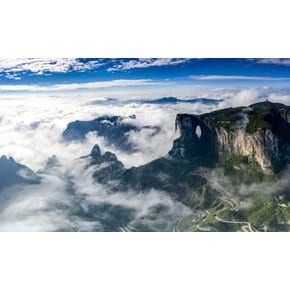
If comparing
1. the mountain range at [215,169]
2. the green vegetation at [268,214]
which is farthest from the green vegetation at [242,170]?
the green vegetation at [268,214]

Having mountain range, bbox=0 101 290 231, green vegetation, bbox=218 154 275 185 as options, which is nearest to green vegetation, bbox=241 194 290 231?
mountain range, bbox=0 101 290 231

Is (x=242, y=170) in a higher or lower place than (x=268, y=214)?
higher

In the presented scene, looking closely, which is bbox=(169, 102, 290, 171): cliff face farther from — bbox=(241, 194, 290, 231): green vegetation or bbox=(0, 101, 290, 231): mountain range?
bbox=(241, 194, 290, 231): green vegetation

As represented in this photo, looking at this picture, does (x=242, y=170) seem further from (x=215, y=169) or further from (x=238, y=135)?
(x=238, y=135)

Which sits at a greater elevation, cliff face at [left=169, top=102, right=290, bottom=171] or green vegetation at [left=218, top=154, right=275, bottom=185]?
cliff face at [left=169, top=102, right=290, bottom=171]

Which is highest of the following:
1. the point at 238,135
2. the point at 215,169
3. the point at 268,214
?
the point at 238,135

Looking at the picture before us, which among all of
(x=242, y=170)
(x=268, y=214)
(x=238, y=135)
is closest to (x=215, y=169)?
(x=242, y=170)

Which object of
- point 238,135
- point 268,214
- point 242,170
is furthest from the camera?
point 238,135

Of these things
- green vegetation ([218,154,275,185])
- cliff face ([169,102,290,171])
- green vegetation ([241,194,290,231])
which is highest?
cliff face ([169,102,290,171])

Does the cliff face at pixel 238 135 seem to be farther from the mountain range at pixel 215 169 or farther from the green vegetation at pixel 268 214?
the green vegetation at pixel 268 214

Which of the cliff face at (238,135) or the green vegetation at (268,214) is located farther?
the cliff face at (238,135)
